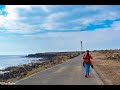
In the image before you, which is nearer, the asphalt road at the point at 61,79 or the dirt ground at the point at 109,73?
the asphalt road at the point at 61,79

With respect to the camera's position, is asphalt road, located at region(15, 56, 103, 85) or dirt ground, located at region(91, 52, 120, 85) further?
dirt ground, located at region(91, 52, 120, 85)

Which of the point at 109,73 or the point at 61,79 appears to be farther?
the point at 109,73
